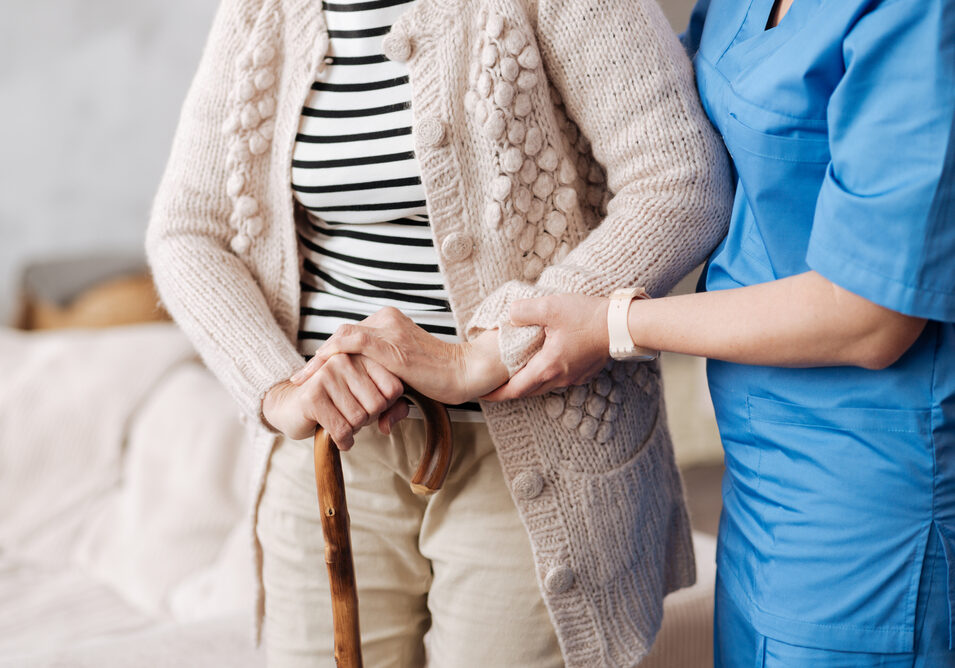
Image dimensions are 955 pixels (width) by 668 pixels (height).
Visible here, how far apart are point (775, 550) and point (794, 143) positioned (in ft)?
1.26

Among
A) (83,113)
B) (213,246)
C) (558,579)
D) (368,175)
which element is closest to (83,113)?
(83,113)

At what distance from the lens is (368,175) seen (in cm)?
91

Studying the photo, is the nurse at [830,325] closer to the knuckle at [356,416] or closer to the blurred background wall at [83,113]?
the knuckle at [356,416]

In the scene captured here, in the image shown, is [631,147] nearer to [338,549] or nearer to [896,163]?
[896,163]

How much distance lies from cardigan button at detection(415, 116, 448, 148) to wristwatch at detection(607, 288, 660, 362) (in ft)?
0.76

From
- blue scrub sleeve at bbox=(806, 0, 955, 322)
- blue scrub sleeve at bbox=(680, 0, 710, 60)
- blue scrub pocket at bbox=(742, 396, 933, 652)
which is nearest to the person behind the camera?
blue scrub sleeve at bbox=(806, 0, 955, 322)

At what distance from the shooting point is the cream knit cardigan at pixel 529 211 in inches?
34.5

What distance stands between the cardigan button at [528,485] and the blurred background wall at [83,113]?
3.16 m

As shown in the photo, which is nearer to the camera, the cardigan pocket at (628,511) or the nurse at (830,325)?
the nurse at (830,325)

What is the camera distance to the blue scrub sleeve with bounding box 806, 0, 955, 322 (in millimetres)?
655

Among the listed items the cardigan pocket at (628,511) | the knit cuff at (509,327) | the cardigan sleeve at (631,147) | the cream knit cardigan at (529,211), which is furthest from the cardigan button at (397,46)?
the cardigan pocket at (628,511)

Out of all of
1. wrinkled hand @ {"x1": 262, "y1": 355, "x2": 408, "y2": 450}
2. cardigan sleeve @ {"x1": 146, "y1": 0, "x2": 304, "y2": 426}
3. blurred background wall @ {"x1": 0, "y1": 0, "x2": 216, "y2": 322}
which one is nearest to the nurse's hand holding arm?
wrinkled hand @ {"x1": 262, "y1": 355, "x2": 408, "y2": 450}

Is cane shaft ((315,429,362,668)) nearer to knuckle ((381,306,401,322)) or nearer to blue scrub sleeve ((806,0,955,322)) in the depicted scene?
knuckle ((381,306,401,322))

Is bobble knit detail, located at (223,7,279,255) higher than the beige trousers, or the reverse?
bobble knit detail, located at (223,7,279,255)
